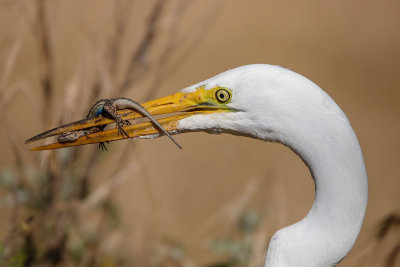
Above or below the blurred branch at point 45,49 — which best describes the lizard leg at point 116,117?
below

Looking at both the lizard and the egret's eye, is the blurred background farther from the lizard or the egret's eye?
the egret's eye

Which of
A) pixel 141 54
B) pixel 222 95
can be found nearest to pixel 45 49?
pixel 141 54

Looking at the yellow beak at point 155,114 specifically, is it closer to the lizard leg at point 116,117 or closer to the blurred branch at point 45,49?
the lizard leg at point 116,117

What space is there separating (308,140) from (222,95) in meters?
0.32

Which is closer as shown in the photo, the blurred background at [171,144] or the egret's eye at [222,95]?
the egret's eye at [222,95]

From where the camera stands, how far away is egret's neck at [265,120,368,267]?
1.52 meters

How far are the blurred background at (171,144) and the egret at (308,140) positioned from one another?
734 mm

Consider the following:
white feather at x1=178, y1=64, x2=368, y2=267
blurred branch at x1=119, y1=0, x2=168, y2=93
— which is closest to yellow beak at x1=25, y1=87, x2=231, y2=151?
white feather at x1=178, y1=64, x2=368, y2=267

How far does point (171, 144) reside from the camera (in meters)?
5.44

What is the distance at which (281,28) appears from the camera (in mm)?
A: 7332

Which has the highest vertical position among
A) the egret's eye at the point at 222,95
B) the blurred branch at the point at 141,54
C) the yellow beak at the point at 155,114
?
the blurred branch at the point at 141,54

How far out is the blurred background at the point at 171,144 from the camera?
2.93 metres

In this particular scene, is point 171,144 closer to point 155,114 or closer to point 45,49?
point 45,49

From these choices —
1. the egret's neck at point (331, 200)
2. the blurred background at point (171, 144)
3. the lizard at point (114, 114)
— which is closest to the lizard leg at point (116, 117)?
the lizard at point (114, 114)
